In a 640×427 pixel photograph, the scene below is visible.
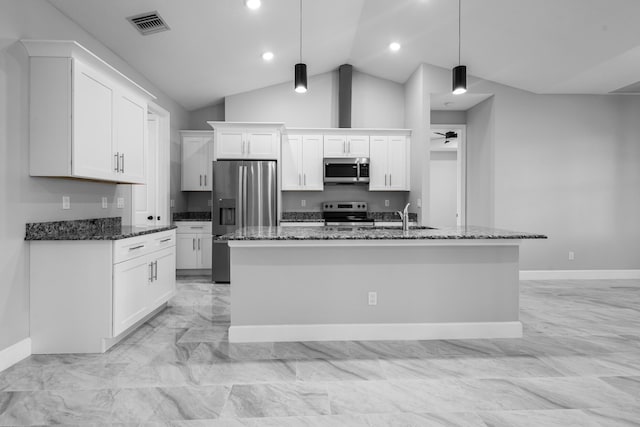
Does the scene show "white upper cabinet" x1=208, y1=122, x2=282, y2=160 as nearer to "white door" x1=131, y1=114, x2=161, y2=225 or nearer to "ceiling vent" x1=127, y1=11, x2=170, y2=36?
"white door" x1=131, y1=114, x2=161, y2=225

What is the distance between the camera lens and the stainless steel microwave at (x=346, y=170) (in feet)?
18.3

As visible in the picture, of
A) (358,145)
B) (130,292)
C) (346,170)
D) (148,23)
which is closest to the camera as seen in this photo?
(130,292)

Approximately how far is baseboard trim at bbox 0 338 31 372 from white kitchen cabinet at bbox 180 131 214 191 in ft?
11.4

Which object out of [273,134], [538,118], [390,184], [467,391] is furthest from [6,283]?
[538,118]

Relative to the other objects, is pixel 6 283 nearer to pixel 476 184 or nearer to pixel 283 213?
pixel 283 213

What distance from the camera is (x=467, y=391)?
211 centimetres

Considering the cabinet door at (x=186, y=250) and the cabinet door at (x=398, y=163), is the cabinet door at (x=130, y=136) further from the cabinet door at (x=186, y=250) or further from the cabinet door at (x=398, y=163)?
the cabinet door at (x=398, y=163)

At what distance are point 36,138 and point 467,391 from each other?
11.3 ft

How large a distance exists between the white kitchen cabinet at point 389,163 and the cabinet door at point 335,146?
0.46 m

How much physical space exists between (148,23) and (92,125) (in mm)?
1357

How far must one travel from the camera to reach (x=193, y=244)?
5461 mm

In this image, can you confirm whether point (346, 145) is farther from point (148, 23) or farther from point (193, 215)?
point (148, 23)

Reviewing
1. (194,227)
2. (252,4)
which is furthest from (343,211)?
(252,4)

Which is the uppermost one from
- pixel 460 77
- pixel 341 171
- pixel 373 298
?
pixel 460 77
